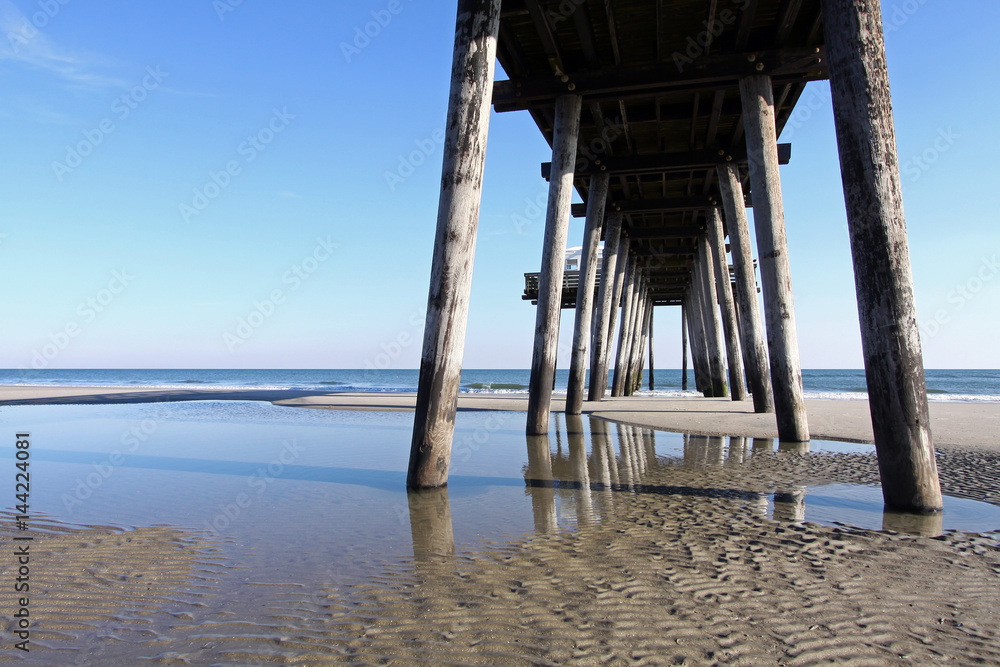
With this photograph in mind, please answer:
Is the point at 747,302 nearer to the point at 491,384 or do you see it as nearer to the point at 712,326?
the point at 712,326

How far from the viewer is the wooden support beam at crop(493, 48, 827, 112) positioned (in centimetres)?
838

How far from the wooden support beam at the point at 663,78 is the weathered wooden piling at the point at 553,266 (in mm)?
320

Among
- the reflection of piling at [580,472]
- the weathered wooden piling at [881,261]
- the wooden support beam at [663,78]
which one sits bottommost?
the reflection of piling at [580,472]

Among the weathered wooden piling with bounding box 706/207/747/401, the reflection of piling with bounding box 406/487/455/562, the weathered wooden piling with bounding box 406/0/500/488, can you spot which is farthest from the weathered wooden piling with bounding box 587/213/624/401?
the reflection of piling with bounding box 406/487/455/562

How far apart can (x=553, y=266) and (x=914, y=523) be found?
6.12m

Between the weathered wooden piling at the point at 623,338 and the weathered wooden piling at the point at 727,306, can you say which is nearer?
the weathered wooden piling at the point at 727,306

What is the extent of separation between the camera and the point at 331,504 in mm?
4527

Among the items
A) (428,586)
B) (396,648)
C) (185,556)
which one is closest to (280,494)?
(185,556)

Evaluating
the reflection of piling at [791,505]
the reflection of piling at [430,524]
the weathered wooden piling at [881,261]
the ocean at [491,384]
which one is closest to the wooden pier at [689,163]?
the weathered wooden piling at [881,261]

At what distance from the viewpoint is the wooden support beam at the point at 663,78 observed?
27.5ft

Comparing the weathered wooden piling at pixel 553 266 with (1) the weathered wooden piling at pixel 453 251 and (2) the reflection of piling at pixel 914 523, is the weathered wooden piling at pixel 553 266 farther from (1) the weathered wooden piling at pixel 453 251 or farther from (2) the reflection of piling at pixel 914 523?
(2) the reflection of piling at pixel 914 523

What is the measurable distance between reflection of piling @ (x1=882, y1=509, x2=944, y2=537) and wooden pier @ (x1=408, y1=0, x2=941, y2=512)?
0.08 m

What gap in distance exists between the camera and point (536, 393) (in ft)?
29.7

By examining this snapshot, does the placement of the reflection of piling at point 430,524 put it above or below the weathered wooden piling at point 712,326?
below
